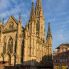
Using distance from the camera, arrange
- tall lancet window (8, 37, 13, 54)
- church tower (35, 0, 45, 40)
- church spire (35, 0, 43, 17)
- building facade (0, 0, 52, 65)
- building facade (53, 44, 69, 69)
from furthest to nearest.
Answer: church spire (35, 0, 43, 17) < church tower (35, 0, 45, 40) < tall lancet window (8, 37, 13, 54) < building facade (0, 0, 52, 65) < building facade (53, 44, 69, 69)

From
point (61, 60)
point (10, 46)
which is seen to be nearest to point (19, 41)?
point (10, 46)

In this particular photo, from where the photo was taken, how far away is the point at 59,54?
66625 mm

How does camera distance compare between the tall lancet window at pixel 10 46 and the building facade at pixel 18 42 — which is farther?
the tall lancet window at pixel 10 46

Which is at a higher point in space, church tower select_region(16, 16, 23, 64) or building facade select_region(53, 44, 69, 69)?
church tower select_region(16, 16, 23, 64)

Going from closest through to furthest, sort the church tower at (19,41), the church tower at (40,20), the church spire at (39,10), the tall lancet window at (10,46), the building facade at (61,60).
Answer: the building facade at (61,60)
the church tower at (19,41)
the tall lancet window at (10,46)
the church tower at (40,20)
the church spire at (39,10)

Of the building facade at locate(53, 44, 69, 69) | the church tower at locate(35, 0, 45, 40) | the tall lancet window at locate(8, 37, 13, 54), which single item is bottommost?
the building facade at locate(53, 44, 69, 69)

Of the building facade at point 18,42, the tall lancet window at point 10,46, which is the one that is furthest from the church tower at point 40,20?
the tall lancet window at point 10,46

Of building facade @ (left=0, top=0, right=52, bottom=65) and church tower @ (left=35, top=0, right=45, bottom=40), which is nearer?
building facade @ (left=0, top=0, right=52, bottom=65)

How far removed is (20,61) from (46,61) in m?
25.0

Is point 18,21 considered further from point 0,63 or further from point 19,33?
point 0,63

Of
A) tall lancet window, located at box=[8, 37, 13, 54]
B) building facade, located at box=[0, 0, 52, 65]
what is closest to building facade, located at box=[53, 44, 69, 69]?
building facade, located at box=[0, 0, 52, 65]

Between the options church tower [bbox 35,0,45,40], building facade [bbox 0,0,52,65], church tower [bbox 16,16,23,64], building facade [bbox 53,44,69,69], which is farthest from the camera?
church tower [bbox 35,0,45,40]

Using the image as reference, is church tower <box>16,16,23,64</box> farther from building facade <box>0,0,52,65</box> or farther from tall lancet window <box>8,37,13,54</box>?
tall lancet window <box>8,37,13,54</box>

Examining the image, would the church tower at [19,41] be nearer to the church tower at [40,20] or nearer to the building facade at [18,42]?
the building facade at [18,42]
